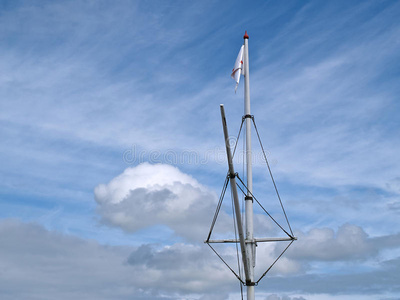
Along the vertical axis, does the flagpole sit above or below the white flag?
below

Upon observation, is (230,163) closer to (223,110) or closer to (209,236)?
(223,110)

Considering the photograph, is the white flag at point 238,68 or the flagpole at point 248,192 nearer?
the flagpole at point 248,192

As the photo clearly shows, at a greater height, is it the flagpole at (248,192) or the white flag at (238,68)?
the white flag at (238,68)

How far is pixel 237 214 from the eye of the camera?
39156 mm

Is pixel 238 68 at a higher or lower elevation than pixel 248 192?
higher

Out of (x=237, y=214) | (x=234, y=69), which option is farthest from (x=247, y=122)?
(x=237, y=214)

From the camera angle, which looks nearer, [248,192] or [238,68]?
[248,192]

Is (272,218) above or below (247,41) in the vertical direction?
below

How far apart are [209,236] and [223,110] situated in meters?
15.7

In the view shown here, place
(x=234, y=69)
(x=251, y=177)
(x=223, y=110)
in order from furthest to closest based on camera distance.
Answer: (x=234, y=69) < (x=251, y=177) < (x=223, y=110)

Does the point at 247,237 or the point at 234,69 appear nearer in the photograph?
the point at 247,237

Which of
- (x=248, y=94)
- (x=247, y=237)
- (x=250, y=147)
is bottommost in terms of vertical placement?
(x=247, y=237)

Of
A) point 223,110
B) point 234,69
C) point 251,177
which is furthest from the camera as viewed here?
point 234,69

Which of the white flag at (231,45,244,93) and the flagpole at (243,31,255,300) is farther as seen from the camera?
the white flag at (231,45,244,93)
